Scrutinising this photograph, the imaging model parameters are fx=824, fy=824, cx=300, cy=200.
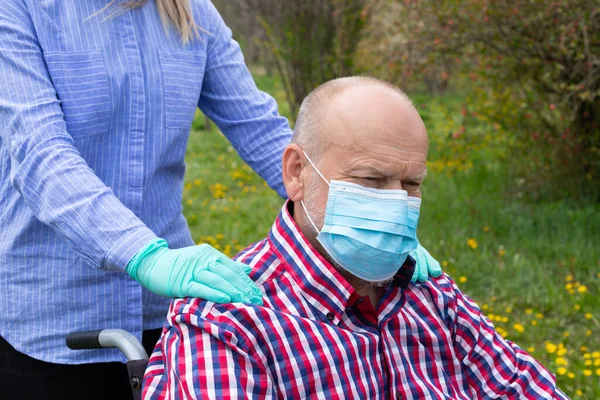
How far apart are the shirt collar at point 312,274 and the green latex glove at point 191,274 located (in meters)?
0.16

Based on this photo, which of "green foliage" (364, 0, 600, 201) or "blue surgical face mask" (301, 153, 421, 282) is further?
"green foliage" (364, 0, 600, 201)

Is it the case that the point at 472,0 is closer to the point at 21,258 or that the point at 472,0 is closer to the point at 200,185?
the point at 200,185

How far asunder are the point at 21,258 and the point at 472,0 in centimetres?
508

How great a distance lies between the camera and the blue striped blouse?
2.05m

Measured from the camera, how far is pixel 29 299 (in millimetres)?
2324

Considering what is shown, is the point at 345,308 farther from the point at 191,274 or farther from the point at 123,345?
the point at 123,345

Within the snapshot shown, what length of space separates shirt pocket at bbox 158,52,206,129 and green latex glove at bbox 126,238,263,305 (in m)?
0.52

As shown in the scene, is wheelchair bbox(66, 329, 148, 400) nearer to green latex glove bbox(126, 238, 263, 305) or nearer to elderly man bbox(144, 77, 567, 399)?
elderly man bbox(144, 77, 567, 399)

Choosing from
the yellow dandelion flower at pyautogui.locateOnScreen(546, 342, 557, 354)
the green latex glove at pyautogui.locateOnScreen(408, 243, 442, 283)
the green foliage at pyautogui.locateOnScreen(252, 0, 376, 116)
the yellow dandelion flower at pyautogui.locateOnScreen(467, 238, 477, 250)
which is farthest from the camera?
the green foliage at pyautogui.locateOnScreen(252, 0, 376, 116)

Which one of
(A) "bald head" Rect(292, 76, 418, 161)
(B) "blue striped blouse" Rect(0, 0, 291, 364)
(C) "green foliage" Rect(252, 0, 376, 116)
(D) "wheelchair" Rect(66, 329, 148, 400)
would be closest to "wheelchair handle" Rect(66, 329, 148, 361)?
(D) "wheelchair" Rect(66, 329, 148, 400)

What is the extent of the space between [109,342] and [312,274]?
56cm

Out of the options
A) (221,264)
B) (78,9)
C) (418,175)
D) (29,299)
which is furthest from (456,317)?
(78,9)

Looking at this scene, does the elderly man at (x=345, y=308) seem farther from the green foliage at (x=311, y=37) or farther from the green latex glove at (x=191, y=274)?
the green foliage at (x=311, y=37)

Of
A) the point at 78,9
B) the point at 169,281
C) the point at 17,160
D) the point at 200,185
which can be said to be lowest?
the point at 200,185
